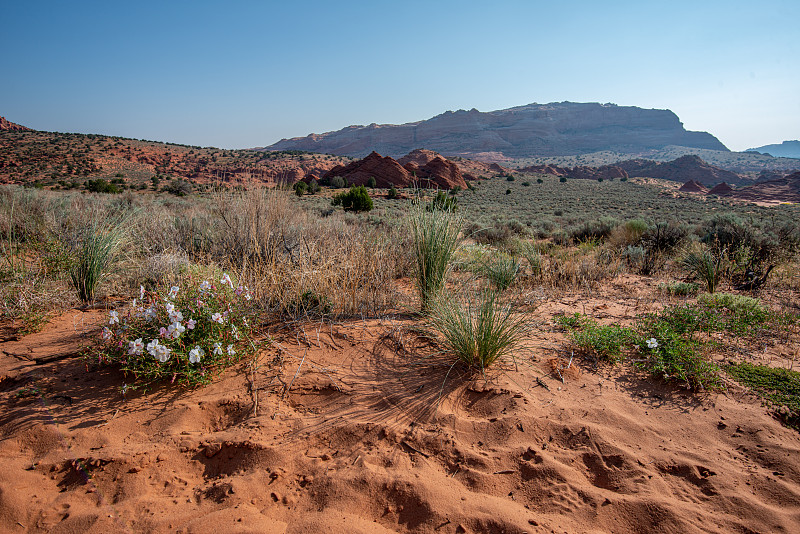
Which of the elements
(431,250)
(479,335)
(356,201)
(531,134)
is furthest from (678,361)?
(531,134)

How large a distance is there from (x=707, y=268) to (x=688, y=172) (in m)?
77.5

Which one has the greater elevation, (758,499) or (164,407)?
(164,407)

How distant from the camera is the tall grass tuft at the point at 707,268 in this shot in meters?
5.11

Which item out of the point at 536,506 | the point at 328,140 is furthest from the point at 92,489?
the point at 328,140

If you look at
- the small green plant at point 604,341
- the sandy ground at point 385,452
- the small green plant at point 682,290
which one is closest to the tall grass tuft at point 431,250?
the sandy ground at point 385,452

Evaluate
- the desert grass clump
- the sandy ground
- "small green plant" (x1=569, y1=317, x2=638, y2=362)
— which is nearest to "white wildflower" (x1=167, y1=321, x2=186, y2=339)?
the sandy ground

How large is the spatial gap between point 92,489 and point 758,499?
3.35m

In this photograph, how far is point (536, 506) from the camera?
1862 millimetres

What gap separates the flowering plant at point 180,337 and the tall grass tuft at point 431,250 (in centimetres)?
169

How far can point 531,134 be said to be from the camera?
121312 mm

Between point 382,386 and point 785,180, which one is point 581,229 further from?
point 785,180

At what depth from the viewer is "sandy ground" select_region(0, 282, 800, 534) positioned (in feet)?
5.87

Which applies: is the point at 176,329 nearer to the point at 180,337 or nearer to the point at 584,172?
the point at 180,337

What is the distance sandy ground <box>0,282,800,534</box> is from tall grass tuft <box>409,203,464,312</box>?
1014 millimetres
